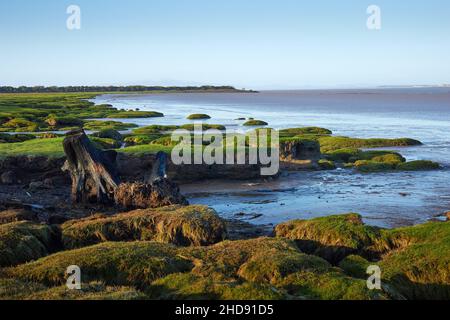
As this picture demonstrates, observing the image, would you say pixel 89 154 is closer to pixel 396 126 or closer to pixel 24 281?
pixel 24 281

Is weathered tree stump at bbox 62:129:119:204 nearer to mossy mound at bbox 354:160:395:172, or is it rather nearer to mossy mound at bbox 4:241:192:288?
mossy mound at bbox 4:241:192:288

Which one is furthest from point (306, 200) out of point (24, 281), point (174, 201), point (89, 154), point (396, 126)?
point (396, 126)

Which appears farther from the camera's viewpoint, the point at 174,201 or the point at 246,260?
the point at 174,201

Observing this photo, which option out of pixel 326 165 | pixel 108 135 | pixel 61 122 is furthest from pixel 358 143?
pixel 61 122

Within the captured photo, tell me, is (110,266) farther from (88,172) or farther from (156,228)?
(88,172)

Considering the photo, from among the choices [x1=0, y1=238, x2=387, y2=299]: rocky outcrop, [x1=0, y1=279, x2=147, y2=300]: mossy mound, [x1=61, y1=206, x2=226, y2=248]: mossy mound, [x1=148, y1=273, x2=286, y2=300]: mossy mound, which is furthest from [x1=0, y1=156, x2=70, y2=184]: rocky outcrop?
[x1=148, y1=273, x2=286, y2=300]: mossy mound

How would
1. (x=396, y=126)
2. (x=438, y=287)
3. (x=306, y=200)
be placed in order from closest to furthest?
1. (x=438, y=287)
2. (x=306, y=200)
3. (x=396, y=126)
